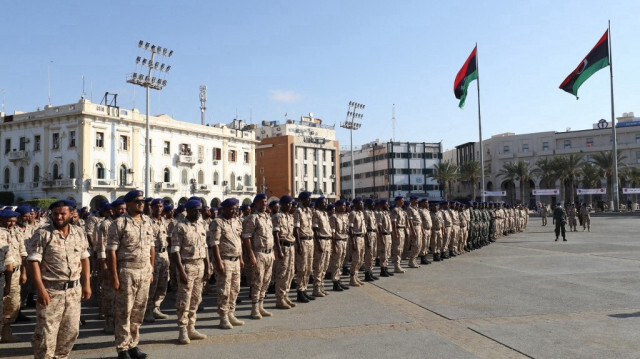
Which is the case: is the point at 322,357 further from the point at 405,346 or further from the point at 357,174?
the point at 357,174

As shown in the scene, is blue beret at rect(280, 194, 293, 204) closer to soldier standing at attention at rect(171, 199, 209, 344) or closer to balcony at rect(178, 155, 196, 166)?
soldier standing at attention at rect(171, 199, 209, 344)

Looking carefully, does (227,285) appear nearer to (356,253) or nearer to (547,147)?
(356,253)

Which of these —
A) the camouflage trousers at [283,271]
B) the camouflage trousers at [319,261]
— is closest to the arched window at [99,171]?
the camouflage trousers at [319,261]

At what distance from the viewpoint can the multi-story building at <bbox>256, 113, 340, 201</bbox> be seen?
71.6 m

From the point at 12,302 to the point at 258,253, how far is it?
355cm

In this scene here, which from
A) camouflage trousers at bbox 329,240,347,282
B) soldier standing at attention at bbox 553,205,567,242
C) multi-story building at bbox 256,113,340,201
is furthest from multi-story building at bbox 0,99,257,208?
camouflage trousers at bbox 329,240,347,282

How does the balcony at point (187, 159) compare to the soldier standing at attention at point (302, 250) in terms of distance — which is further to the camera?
the balcony at point (187, 159)

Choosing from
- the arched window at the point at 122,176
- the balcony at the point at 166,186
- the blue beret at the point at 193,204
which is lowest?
the blue beret at the point at 193,204

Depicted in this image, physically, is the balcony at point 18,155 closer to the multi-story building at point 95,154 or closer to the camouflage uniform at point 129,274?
the multi-story building at point 95,154

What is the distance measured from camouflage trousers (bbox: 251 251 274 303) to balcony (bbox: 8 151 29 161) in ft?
156

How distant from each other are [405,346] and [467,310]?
221 centimetres

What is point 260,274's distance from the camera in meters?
7.62

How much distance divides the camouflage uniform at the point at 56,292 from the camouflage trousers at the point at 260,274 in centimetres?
289

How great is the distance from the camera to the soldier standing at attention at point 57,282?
489cm
